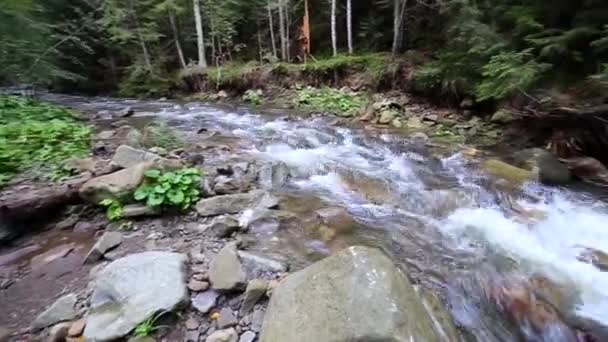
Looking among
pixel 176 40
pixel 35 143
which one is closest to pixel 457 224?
pixel 35 143

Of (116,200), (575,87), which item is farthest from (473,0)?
(116,200)

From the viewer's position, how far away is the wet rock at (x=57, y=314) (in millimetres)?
2443

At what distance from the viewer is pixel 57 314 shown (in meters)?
2.49

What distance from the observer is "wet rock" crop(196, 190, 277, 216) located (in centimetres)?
376

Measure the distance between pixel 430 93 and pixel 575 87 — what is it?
400 cm

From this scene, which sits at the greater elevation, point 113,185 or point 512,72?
point 512,72

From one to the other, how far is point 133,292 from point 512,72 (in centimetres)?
604

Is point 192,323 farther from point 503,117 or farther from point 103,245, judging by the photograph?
point 503,117

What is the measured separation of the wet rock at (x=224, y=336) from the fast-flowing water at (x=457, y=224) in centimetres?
105

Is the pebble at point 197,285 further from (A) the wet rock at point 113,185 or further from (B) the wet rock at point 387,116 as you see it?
(B) the wet rock at point 387,116

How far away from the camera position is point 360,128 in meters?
8.06

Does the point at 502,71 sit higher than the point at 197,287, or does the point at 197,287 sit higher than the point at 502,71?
the point at 502,71

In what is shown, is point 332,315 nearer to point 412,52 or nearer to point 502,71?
point 502,71

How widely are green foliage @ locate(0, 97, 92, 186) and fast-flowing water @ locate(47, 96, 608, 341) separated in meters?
2.52
